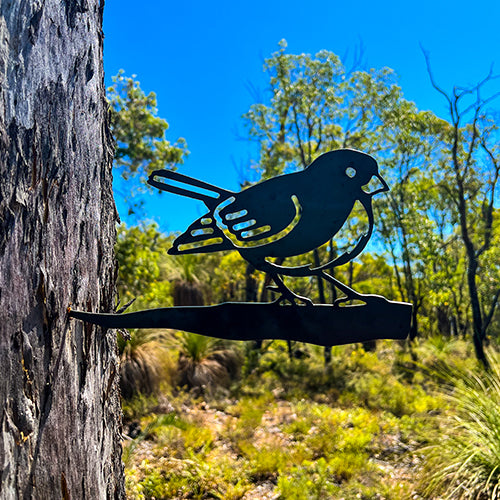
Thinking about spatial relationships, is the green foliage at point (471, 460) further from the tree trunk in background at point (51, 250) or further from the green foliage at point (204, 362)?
the green foliage at point (204, 362)

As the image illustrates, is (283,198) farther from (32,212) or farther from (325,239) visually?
(32,212)

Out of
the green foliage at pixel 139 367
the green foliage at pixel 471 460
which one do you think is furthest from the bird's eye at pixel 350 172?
the green foliage at pixel 139 367

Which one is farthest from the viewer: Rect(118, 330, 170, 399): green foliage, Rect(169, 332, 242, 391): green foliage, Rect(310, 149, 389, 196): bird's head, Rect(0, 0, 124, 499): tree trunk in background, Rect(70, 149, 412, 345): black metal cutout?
Rect(169, 332, 242, 391): green foliage

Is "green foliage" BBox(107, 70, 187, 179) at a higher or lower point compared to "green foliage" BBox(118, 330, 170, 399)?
higher

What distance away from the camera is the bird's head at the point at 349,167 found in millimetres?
1562

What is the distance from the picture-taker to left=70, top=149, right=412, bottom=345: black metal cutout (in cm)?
144

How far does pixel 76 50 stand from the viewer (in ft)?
4.90

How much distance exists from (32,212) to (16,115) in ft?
0.89

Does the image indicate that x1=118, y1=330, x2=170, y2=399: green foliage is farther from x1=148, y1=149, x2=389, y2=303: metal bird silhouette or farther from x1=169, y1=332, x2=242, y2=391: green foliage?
x1=148, y1=149, x2=389, y2=303: metal bird silhouette

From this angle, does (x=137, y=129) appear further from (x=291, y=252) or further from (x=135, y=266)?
(x=291, y=252)

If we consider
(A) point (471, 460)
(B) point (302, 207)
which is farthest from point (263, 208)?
(A) point (471, 460)

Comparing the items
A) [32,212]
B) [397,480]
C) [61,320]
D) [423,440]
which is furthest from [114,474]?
[423,440]

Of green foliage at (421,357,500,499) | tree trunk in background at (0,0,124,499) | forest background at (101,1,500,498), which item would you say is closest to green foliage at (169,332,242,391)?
forest background at (101,1,500,498)

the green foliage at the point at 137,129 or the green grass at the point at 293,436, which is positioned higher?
the green foliage at the point at 137,129
